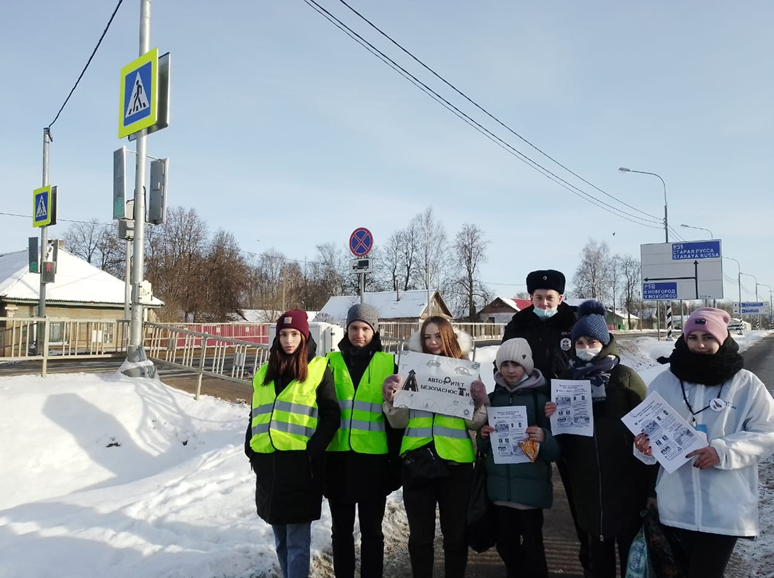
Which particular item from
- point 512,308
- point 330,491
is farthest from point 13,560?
Result: point 512,308

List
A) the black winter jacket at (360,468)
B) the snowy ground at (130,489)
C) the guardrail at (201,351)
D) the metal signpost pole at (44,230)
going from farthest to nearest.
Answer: the metal signpost pole at (44,230), the guardrail at (201,351), the snowy ground at (130,489), the black winter jacket at (360,468)

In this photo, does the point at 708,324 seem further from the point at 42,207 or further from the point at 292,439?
the point at 42,207

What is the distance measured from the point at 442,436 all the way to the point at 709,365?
5.09 ft

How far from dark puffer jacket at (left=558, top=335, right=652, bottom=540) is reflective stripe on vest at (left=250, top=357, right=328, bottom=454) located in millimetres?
1711

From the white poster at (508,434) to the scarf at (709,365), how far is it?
0.92 meters

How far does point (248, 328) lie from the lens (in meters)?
22.0

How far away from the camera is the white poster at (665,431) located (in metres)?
2.87

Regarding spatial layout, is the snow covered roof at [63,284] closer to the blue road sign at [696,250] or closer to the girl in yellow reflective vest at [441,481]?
the girl in yellow reflective vest at [441,481]

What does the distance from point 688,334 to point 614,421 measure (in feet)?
2.28

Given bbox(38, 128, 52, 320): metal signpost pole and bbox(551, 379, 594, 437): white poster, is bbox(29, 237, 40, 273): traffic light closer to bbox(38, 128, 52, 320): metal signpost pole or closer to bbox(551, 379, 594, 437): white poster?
bbox(38, 128, 52, 320): metal signpost pole

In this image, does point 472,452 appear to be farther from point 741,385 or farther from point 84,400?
point 84,400

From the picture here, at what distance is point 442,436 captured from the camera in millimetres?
3469

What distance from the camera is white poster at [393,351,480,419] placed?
349 centimetres

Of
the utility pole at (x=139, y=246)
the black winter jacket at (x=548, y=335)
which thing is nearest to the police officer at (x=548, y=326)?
the black winter jacket at (x=548, y=335)
